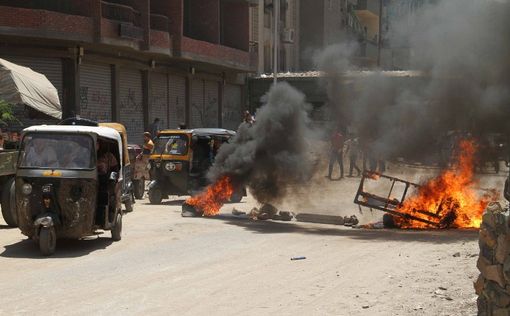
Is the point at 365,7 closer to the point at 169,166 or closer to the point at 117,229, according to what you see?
the point at 169,166

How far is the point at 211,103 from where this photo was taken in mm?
37719

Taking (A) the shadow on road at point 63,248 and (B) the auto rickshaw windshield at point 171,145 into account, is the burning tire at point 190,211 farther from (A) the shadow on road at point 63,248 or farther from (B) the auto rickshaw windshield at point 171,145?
(A) the shadow on road at point 63,248

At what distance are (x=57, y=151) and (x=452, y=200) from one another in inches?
292

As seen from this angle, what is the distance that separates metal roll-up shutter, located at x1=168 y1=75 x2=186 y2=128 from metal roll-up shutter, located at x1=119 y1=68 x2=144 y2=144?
2.99 metres

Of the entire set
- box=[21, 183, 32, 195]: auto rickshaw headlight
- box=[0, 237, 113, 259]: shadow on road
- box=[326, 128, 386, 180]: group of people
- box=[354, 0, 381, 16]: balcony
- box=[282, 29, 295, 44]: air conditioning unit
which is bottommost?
box=[0, 237, 113, 259]: shadow on road

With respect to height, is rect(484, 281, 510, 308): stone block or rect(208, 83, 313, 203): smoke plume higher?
rect(208, 83, 313, 203): smoke plume

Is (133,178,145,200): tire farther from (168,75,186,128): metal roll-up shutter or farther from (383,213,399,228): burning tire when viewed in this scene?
(168,75,186,128): metal roll-up shutter

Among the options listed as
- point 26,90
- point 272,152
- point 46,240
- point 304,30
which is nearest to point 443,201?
point 272,152

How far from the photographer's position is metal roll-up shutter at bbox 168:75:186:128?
32.6 meters

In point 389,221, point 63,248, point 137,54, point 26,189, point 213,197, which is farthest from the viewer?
point 137,54

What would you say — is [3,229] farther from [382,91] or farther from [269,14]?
[269,14]

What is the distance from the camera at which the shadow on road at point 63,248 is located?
403 inches

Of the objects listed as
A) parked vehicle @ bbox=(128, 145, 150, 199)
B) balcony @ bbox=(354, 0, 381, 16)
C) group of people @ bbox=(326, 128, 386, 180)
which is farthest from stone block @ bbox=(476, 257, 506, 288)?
balcony @ bbox=(354, 0, 381, 16)

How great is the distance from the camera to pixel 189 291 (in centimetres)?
793
